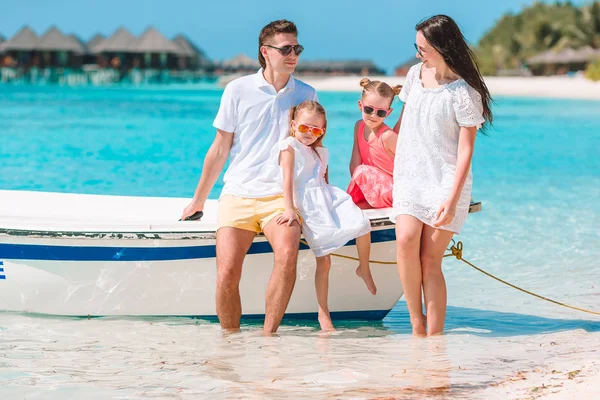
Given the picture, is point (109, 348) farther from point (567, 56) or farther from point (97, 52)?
point (97, 52)

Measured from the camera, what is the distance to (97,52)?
72750mm

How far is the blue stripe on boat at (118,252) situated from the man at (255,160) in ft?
0.83

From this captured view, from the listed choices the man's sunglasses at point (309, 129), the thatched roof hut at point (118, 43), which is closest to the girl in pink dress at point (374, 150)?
the man's sunglasses at point (309, 129)

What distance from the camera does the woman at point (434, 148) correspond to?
4320mm

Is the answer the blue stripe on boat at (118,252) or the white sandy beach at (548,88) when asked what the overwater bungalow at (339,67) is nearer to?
the white sandy beach at (548,88)

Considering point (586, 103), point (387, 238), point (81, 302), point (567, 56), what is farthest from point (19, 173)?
point (567, 56)

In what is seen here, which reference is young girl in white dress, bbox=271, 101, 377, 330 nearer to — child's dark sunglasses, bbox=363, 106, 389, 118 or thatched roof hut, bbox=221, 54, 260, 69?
child's dark sunglasses, bbox=363, 106, 389, 118

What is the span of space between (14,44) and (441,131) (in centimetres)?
7329

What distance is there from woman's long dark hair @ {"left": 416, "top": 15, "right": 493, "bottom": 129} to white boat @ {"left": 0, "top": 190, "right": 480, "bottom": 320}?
91cm

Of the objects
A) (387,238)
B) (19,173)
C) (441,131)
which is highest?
(441,131)

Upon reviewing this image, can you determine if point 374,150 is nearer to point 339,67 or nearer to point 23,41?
point 23,41

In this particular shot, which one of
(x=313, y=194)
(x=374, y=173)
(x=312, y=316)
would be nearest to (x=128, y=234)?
(x=313, y=194)

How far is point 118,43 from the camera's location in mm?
71250

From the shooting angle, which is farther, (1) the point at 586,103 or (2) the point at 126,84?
(2) the point at 126,84
